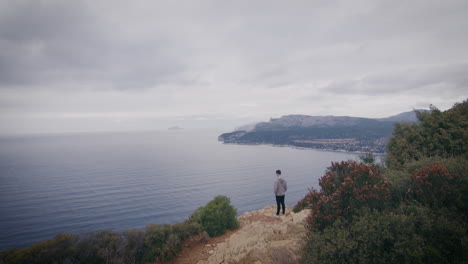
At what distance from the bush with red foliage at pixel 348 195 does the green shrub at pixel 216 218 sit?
17.3 feet

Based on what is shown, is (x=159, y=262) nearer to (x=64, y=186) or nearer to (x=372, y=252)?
(x=372, y=252)

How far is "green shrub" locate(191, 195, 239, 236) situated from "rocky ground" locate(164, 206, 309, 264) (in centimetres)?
48

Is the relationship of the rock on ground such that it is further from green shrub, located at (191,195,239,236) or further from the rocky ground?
green shrub, located at (191,195,239,236)

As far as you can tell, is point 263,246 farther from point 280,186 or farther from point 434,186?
point 434,186

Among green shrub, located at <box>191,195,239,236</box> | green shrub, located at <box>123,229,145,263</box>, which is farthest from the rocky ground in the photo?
green shrub, located at <box>123,229,145,263</box>

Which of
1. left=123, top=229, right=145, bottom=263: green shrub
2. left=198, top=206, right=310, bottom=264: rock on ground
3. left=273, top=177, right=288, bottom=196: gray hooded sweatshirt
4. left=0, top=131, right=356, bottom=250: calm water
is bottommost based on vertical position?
left=0, top=131, right=356, bottom=250: calm water

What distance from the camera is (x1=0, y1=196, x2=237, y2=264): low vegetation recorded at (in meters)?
7.21

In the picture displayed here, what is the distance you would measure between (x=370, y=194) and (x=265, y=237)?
3.72m

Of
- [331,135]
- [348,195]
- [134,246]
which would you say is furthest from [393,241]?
[331,135]

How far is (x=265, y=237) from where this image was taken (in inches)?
297

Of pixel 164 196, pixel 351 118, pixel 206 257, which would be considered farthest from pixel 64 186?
pixel 351 118

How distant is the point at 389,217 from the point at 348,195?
4.15 feet

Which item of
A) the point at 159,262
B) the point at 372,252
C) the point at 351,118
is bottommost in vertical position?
the point at 159,262

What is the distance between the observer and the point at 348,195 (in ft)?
19.7
